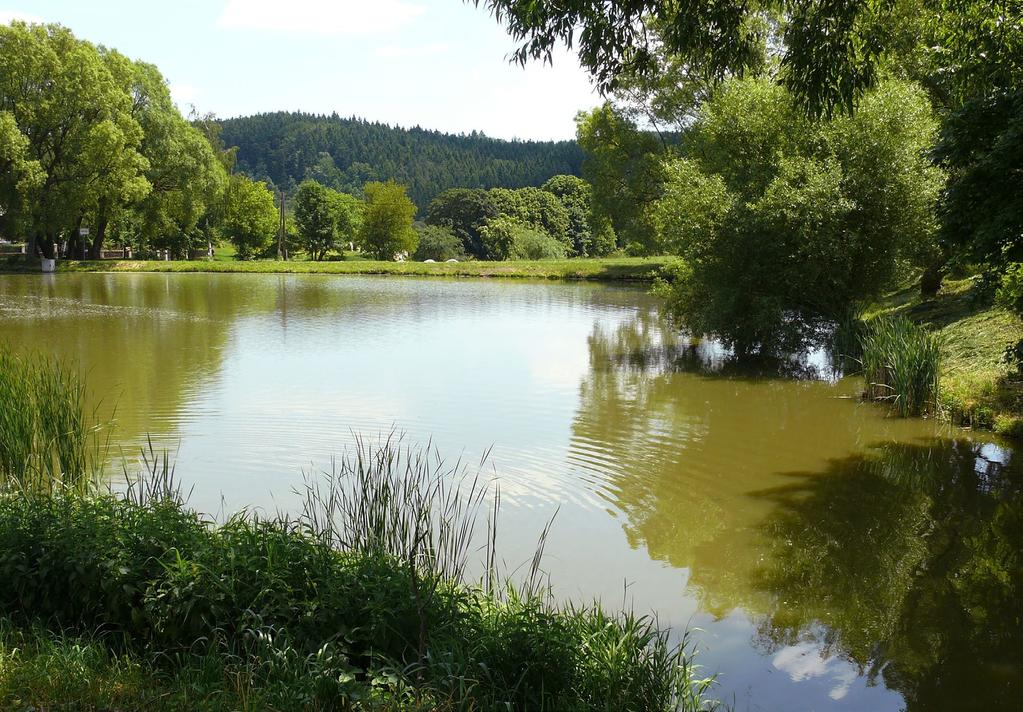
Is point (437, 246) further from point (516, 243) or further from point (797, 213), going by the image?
point (797, 213)

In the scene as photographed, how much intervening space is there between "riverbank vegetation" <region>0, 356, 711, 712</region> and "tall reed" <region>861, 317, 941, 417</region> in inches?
325

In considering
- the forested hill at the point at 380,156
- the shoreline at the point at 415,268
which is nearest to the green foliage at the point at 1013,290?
the shoreline at the point at 415,268

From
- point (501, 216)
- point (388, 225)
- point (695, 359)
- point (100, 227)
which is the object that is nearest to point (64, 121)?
point (100, 227)

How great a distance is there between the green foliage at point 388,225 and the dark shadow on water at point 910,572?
198ft

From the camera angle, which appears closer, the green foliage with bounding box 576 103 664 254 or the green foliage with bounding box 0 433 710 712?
the green foliage with bounding box 0 433 710 712

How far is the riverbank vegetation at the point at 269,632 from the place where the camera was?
12.8 ft

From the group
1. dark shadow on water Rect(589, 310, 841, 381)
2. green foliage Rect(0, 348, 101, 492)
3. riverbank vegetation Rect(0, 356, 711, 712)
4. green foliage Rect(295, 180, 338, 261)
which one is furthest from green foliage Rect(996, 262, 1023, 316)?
green foliage Rect(295, 180, 338, 261)

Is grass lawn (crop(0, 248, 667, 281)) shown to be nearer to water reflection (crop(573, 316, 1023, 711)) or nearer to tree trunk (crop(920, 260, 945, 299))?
tree trunk (crop(920, 260, 945, 299))

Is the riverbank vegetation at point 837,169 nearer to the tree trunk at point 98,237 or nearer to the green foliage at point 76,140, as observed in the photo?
the green foliage at point 76,140

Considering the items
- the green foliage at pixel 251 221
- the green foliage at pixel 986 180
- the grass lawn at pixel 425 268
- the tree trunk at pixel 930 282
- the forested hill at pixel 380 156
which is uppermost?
the forested hill at pixel 380 156

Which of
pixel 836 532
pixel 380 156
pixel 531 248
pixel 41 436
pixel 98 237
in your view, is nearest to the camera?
pixel 41 436

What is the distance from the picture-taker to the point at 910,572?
670cm

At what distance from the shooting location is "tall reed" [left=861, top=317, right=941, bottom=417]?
39.0 ft

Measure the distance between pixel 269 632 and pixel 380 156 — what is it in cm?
14490
